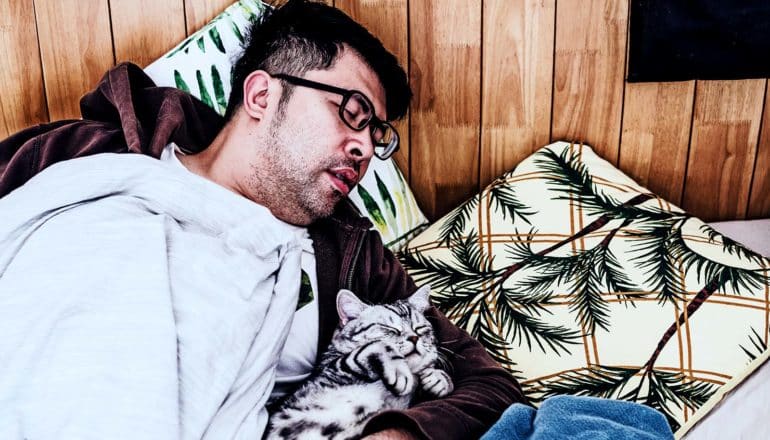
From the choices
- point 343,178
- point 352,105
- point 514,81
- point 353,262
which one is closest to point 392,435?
point 353,262

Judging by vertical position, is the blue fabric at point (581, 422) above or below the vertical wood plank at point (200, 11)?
below

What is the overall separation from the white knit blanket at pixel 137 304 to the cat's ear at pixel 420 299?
0.23 metres

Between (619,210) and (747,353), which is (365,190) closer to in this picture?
(619,210)

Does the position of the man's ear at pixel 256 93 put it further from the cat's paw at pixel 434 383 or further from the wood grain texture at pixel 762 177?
the wood grain texture at pixel 762 177

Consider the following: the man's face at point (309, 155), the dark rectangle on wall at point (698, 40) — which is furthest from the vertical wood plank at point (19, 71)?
the dark rectangle on wall at point (698, 40)

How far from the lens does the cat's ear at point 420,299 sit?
1.00 meters

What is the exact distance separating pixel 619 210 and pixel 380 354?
678 millimetres

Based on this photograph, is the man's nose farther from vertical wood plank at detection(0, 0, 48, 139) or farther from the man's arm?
vertical wood plank at detection(0, 0, 48, 139)

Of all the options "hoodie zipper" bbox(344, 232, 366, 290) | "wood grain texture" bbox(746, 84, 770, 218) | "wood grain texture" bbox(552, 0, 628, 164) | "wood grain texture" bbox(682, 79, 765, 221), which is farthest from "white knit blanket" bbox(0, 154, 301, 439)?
"wood grain texture" bbox(746, 84, 770, 218)

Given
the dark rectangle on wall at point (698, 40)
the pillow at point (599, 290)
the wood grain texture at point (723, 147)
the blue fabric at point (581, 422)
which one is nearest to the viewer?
the blue fabric at point (581, 422)

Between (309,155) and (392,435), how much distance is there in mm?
552

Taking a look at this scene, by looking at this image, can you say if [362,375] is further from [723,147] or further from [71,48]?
[723,147]

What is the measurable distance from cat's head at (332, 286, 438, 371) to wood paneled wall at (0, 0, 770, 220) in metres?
0.64

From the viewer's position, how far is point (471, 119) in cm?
147
